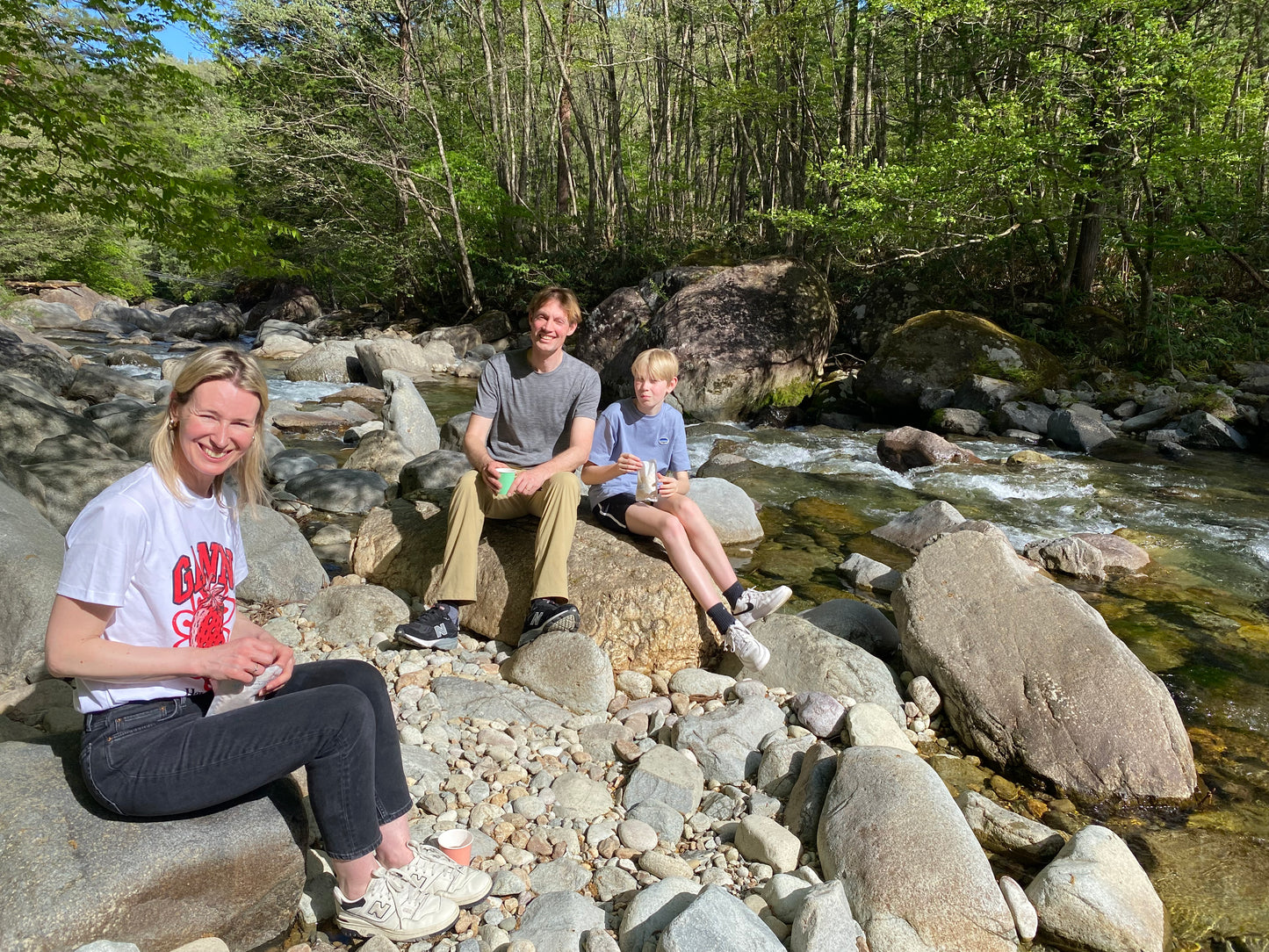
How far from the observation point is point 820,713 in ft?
12.1

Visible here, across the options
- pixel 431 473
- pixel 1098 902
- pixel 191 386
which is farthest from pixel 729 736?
pixel 431 473

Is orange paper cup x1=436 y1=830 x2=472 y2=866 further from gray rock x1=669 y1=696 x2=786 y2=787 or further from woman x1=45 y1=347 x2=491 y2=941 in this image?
gray rock x1=669 y1=696 x2=786 y2=787

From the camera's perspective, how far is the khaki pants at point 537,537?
13.3ft

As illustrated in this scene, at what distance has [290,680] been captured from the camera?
2424 millimetres

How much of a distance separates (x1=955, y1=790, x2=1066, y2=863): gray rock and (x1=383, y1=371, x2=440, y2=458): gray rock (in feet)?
24.7

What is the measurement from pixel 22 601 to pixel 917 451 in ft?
28.6

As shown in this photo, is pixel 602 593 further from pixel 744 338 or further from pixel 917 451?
pixel 744 338

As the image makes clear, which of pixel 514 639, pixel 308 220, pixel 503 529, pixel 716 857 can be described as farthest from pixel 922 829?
pixel 308 220

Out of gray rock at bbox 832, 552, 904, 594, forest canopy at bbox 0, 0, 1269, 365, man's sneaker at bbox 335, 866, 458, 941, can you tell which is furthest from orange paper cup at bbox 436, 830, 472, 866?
forest canopy at bbox 0, 0, 1269, 365

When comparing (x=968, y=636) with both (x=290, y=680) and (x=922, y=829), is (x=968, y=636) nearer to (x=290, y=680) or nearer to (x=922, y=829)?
(x=922, y=829)

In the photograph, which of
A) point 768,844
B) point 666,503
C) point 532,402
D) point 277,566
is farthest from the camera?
point 277,566

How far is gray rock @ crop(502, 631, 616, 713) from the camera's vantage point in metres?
3.79

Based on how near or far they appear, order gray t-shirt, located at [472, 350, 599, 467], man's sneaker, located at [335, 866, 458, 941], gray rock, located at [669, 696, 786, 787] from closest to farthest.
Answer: man's sneaker, located at [335, 866, 458, 941], gray rock, located at [669, 696, 786, 787], gray t-shirt, located at [472, 350, 599, 467]

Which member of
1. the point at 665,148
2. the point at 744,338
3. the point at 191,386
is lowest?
the point at 744,338
